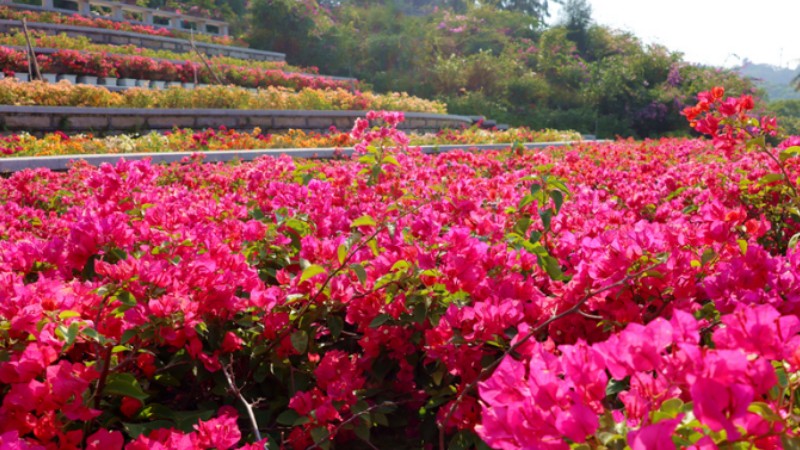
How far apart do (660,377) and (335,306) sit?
0.99 m

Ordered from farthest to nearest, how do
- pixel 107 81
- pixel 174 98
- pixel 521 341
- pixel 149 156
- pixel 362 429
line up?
pixel 107 81 < pixel 174 98 < pixel 149 156 < pixel 362 429 < pixel 521 341

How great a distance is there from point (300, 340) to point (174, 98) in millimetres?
10257

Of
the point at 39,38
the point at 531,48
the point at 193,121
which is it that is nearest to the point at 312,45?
the point at 531,48

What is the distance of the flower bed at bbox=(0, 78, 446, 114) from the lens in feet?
30.9

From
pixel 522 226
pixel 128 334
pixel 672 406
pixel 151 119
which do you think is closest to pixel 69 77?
pixel 151 119

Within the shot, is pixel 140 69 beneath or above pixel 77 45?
beneath

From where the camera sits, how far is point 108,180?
267 cm

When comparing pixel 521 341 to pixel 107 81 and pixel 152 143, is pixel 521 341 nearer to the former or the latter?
pixel 152 143

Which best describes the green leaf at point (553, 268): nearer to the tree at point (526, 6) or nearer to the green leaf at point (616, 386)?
the green leaf at point (616, 386)

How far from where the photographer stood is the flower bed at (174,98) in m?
9.41

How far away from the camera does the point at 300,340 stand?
5.22 feet

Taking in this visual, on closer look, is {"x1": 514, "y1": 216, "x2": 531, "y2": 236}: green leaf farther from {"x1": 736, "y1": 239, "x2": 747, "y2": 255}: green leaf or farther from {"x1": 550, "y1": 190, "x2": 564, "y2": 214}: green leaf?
{"x1": 736, "y1": 239, "x2": 747, "y2": 255}: green leaf

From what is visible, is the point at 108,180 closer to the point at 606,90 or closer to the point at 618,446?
the point at 618,446

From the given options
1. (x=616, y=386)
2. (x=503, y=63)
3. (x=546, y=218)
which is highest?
(x=503, y=63)
